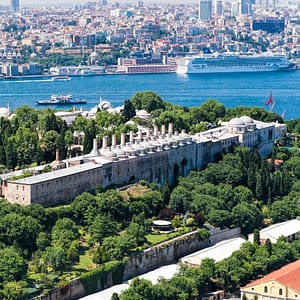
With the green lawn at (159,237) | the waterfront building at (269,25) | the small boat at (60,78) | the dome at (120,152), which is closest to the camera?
the green lawn at (159,237)

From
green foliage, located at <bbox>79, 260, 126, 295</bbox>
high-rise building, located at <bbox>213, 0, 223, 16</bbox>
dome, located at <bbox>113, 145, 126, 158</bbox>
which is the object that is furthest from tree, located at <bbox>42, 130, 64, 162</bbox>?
high-rise building, located at <bbox>213, 0, 223, 16</bbox>

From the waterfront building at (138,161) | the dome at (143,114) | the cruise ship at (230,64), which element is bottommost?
the cruise ship at (230,64)

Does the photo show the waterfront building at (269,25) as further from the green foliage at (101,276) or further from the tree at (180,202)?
the green foliage at (101,276)

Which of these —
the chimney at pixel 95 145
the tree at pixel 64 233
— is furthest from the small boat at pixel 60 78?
the tree at pixel 64 233

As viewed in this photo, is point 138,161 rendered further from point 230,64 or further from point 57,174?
point 230,64

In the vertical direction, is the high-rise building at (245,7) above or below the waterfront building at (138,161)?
above

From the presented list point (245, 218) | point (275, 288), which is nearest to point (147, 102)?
point (245, 218)

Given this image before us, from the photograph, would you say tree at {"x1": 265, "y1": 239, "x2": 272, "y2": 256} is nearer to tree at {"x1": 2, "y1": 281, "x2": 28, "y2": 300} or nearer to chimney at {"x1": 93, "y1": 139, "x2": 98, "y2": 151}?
tree at {"x1": 2, "y1": 281, "x2": 28, "y2": 300}
